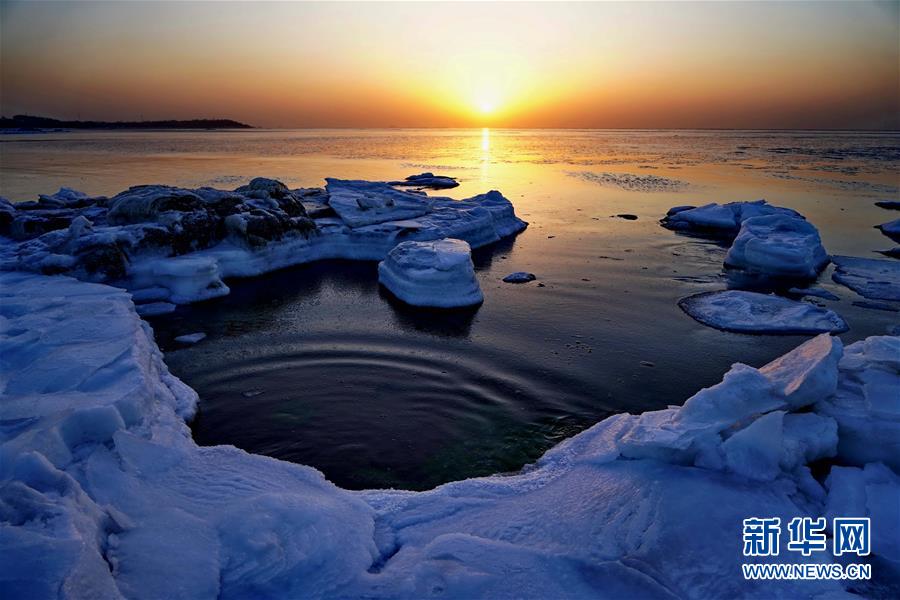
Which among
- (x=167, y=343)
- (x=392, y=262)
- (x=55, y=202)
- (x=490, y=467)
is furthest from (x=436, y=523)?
(x=55, y=202)

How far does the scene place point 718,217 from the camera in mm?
19312

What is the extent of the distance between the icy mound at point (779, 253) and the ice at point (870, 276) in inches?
19.4

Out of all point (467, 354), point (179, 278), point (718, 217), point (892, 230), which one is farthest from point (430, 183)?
point (467, 354)

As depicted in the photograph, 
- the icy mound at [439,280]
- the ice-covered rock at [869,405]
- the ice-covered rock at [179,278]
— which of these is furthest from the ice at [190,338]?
the ice-covered rock at [869,405]

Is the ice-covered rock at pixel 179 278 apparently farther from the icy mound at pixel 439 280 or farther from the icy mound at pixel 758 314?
the icy mound at pixel 758 314

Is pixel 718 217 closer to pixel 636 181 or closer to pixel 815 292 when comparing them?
pixel 815 292

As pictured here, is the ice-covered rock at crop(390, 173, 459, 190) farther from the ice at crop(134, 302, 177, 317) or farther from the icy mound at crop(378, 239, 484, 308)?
the ice at crop(134, 302, 177, 317)

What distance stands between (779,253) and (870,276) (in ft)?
7.10

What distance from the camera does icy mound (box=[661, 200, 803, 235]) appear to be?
1891 centimetres

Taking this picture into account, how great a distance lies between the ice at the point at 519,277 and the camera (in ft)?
43.0

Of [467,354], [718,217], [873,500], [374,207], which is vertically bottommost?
[467,354]

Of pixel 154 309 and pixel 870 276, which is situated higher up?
pixel 870 276

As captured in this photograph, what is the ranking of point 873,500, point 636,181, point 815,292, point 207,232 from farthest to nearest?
point 636,181, point 207,232, point 815,292, point 873,500

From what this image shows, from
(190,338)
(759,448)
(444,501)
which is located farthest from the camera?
(190,338)
